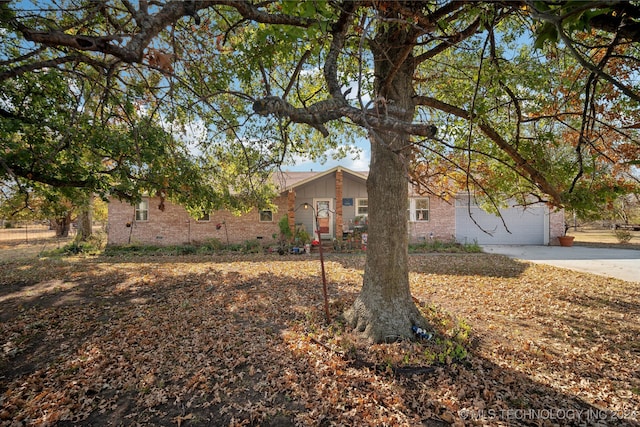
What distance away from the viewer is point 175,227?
53.4 ft

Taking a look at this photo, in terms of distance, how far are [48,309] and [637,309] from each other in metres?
12.9

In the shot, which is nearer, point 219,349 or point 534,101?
point 219,349

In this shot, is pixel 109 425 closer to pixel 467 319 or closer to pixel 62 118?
pixel 467 319

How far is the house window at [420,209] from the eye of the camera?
1652 centimetres

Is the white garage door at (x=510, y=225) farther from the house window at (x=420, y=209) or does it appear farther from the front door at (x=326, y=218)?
the front door at (x=326, y=218)

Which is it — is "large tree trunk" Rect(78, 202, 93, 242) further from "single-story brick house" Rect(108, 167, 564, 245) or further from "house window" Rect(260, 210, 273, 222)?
"house window" Rect(260, 210, 273, 222)

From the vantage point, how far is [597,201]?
4523 mm

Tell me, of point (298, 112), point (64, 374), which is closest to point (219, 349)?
point (64, 374)

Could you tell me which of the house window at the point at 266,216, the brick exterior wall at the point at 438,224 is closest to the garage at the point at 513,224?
the brick exterior wall at the point at 438,224

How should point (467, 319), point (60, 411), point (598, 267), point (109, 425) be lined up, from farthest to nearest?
point (598, 267) → point (467, 319) → point (60, 411) → point (109, 425)

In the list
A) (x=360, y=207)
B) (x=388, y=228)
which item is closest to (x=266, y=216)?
(x=360, y=207)

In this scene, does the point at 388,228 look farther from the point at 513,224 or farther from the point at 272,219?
the point at 513,224

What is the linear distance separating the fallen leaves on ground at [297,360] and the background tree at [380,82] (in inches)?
39.1

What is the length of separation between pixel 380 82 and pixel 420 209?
13.3m
